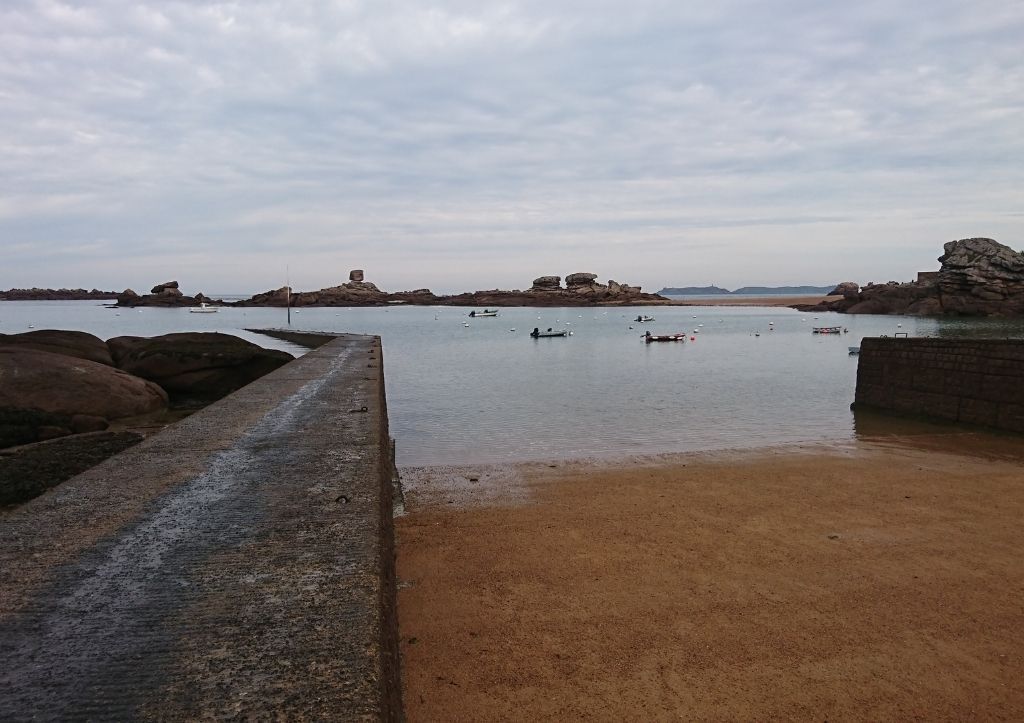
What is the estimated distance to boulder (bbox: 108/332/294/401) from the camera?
14.1 m

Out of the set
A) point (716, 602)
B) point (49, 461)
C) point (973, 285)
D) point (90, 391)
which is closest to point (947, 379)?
point (716, 602)

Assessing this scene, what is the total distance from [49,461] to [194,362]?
26.9 ft

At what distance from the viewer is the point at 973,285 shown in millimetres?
75125

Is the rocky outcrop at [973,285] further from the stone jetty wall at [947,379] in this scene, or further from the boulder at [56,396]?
the boulder at [56,396]

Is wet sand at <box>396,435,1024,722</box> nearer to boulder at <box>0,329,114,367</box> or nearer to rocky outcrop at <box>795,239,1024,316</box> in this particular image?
boulder at <box>0,329,114,367</box>

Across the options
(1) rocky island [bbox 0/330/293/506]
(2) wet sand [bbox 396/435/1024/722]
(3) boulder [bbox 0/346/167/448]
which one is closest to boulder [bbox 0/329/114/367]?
Answer: (1) rocky island [bbox 0/330/293/506]

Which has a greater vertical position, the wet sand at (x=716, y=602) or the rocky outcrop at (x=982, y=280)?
the rocky outcrop at (x=982, y=280)

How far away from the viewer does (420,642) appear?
4246 mm

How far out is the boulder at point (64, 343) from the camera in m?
12.2

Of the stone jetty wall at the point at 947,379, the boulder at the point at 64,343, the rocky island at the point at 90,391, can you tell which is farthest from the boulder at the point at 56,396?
the stone jetty wall at the point at 947,379

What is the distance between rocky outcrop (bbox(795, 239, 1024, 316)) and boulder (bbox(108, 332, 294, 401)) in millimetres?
82302

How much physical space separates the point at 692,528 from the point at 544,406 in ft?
36.3

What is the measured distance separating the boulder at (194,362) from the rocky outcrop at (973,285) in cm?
8230

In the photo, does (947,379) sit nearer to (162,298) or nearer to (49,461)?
(49,461)
